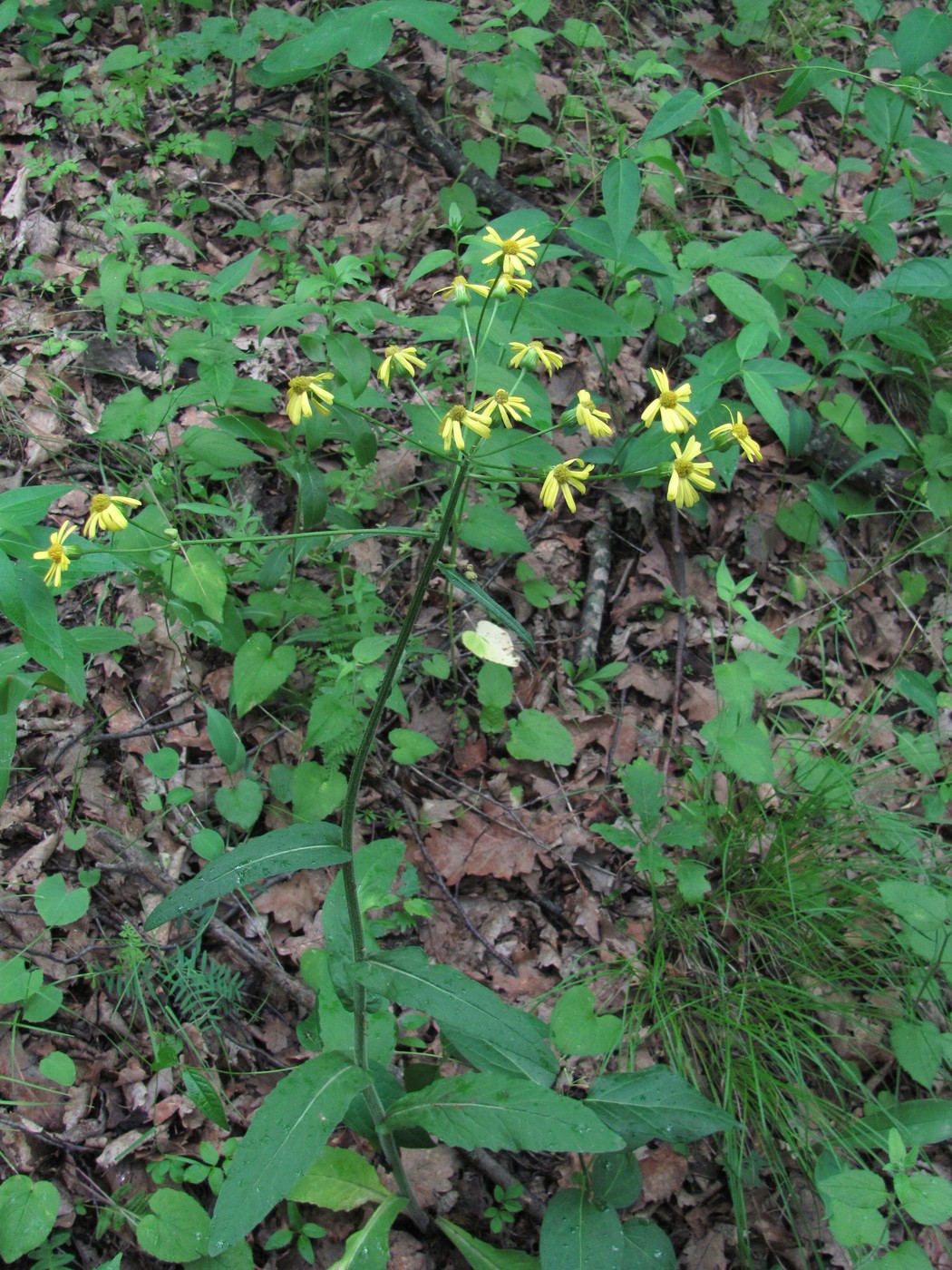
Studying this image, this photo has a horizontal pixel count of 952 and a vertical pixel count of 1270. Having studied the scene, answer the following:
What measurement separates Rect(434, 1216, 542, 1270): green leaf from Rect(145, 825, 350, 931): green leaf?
1.13m

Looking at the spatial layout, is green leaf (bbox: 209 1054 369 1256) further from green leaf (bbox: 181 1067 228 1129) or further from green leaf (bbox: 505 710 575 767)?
green leaf (bbox: 505 710 575 767)

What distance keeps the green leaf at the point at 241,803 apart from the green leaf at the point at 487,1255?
114 centimetres

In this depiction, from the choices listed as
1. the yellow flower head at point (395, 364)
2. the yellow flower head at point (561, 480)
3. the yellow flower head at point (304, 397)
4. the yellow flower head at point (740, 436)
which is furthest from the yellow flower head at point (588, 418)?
the yellow flower head at point (304, 397)

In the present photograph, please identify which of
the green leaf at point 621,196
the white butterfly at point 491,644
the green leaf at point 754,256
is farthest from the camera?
the green leaf at point 754,256

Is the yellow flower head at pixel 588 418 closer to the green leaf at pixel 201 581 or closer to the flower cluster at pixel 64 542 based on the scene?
the flower cluster at pixel 64 542

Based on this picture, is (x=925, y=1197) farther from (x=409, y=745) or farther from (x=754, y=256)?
(x=754, y=256)

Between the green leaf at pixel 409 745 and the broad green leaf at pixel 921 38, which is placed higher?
the broad green leaf at pixel 921 38

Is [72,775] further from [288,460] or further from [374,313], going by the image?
[374,313]

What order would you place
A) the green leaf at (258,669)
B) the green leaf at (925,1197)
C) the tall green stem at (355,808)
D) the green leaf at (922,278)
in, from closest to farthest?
the tall green stem at (355,808)
the green leaf at (925,1197)
the green leaf at (258,669)
the green leaf at (922,278)

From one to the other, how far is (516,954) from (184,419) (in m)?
2.36

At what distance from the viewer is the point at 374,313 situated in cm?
244

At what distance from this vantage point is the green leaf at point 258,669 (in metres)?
2.49

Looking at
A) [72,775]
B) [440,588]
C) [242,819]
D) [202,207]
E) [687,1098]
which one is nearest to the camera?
[687,1098]

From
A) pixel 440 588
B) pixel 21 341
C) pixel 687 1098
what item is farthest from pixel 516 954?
pixel 21 341
